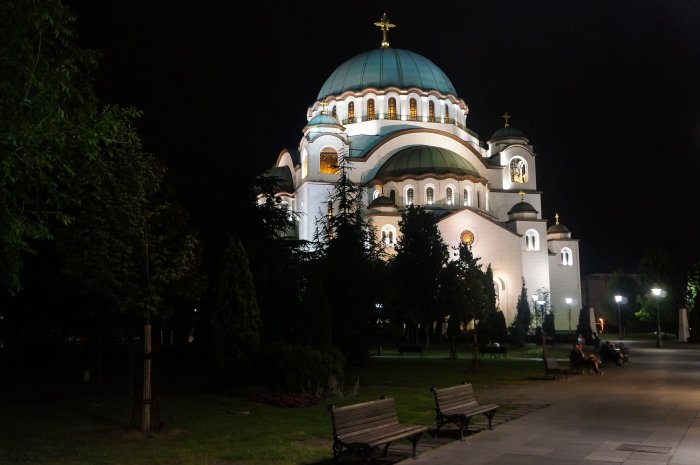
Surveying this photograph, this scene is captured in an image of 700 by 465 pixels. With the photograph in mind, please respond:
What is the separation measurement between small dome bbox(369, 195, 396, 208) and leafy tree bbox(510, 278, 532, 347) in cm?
1126

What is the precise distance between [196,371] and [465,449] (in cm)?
1385

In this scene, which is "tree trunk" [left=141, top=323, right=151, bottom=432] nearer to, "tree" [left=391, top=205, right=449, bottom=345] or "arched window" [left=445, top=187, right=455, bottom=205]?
"tree" [left=391, top=205, right=449, bottom=345]

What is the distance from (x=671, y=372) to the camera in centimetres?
2112

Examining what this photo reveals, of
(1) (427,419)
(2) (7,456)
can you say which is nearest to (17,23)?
(2) (7,456)

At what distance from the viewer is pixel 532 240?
56.0 m

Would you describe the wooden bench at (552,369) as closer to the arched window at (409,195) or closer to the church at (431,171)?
the church at (431,171)

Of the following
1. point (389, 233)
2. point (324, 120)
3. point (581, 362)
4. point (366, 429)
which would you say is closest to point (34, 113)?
point (366, 429)

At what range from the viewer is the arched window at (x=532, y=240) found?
183 feet

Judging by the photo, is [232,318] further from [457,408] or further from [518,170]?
[518,170]

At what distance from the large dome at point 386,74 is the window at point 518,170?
302 inches

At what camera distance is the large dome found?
192ft

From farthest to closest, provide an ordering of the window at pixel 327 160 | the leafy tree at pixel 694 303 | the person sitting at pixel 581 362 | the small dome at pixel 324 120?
the small dome at pixel 324 120
the window at pixel 327 160
the leafy tree at pixel 694 303
the person sitting at pixel 581 362

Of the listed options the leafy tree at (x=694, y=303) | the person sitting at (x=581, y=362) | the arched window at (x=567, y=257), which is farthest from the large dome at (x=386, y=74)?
the person sitting at (x=581, y=362)

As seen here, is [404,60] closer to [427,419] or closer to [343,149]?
[343,149]
